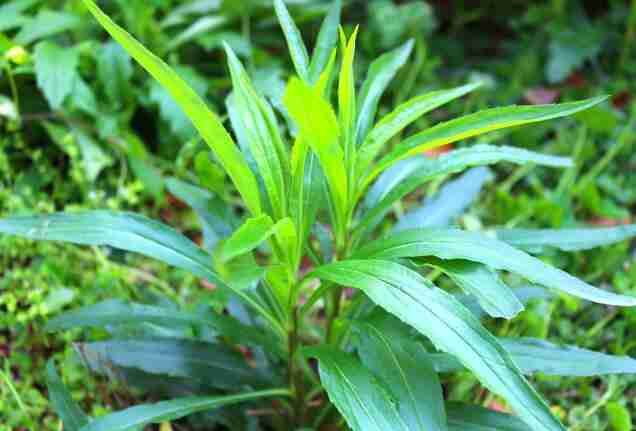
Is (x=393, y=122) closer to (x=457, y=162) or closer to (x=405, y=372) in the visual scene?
(x=457, y=162)

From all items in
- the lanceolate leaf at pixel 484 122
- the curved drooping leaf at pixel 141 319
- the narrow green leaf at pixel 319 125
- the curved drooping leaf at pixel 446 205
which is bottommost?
the curved drooping leaf at pixel 141 319

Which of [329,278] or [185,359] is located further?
[185,359]

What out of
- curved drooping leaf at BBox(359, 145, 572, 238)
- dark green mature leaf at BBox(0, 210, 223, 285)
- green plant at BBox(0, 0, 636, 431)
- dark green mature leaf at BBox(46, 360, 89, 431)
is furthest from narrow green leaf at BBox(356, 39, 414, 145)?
dark green mature leaf at BBox(46, 360, 89, 431)

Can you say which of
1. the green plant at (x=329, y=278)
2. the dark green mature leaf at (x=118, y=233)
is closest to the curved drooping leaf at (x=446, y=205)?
the green plant at (x=329, y=278)

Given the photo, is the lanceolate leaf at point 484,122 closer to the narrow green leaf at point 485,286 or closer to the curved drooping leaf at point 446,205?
the narrow green leaf at point 485,286

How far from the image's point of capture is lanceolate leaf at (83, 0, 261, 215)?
2.93ft

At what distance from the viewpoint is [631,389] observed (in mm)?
1492

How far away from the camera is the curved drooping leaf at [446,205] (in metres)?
1.44

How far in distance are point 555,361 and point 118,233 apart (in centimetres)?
70

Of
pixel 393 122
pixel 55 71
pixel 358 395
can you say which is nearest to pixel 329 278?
pixel 358 395

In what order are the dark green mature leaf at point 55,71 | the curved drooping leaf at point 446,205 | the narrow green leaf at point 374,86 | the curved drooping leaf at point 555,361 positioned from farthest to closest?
the dark green mature leaf at point 55,71 → the curved drooping leaf at point 446,205 → the narrow green leaf at point 374,86 → the curved drooping leaf at point 555,361

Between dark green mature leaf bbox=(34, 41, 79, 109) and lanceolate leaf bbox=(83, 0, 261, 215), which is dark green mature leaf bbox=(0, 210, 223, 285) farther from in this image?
dark green mature leaf bbox=(34, 41, 79, 109)

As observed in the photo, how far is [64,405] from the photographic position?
43.6 inches

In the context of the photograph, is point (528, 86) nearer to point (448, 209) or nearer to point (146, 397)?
point (448, 209)
